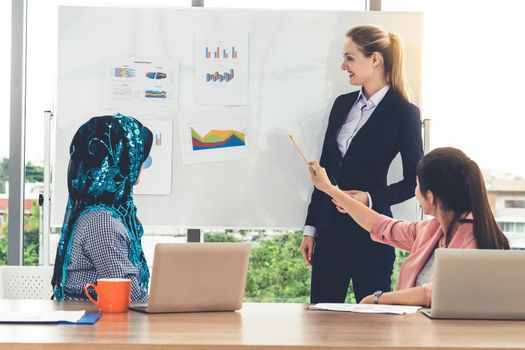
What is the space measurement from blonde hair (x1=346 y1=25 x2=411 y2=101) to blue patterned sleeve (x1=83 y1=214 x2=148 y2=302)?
194cm

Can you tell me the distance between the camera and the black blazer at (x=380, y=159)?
4.00 meters

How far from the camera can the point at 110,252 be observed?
2.54 meters

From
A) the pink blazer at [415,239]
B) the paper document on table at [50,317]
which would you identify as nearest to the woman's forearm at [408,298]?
the pink blazer at [415,239]

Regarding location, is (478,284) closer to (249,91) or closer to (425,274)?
(425,274)

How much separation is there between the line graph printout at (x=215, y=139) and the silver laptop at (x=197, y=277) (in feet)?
5.89

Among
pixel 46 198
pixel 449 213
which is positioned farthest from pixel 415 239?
pixel 46 198

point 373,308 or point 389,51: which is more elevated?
point 389,51

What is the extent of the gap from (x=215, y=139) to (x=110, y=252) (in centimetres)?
164

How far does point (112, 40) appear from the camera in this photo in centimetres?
410

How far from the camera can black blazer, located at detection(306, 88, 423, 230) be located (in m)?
4.00

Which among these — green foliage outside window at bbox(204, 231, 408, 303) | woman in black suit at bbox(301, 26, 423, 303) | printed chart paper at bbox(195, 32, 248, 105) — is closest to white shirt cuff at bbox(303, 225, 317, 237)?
woman in black suit at bbox(301, 26, 423, 303)

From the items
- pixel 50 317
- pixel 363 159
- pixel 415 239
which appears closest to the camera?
pixel 50 317

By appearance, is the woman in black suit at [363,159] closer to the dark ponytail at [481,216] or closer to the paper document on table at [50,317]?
the dark ponytail at [481,216]

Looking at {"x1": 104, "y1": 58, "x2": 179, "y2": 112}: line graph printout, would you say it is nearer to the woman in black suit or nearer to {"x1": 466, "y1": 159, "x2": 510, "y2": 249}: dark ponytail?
the woman in black suit
